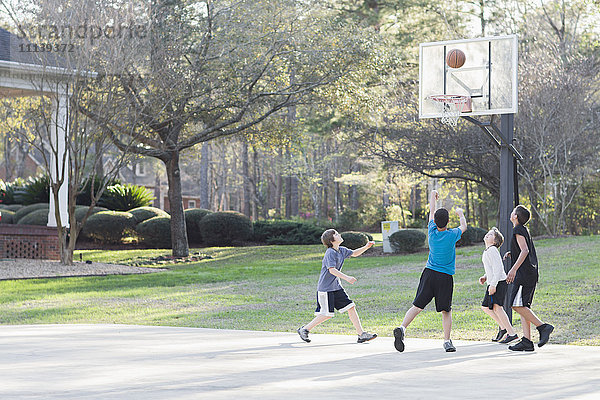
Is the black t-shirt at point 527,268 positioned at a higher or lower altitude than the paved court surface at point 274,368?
higher

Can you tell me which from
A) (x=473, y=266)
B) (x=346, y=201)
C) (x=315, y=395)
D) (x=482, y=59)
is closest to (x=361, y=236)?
(x=473, y=266)

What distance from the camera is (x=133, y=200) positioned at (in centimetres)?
2966

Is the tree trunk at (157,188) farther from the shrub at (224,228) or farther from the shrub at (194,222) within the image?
the shrub at (224,228)

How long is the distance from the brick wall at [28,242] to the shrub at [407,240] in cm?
1066

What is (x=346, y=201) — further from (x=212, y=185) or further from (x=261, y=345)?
(x=261, y=345)

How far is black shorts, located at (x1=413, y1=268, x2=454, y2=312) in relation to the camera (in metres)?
7.95

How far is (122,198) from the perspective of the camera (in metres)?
29.2

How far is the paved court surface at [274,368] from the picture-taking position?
5715 millimetres

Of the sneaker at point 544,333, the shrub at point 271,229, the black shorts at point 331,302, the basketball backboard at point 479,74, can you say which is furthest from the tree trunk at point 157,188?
→ the sneaker at point 544,333

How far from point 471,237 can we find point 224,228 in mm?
9164

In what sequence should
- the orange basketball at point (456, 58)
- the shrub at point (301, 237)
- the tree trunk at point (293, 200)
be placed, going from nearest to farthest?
the orange basketball at point (456, 58) < the shrub at point (301, 237) < the tree trunk at point (293, 200)

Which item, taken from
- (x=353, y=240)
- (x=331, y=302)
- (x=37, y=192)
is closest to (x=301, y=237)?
(x=353, y=240)

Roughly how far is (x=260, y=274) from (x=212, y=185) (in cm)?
5129

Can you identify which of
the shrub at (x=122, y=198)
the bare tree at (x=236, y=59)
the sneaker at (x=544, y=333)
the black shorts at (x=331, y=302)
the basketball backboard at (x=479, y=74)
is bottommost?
the sneaker at (x=544, y=333)
